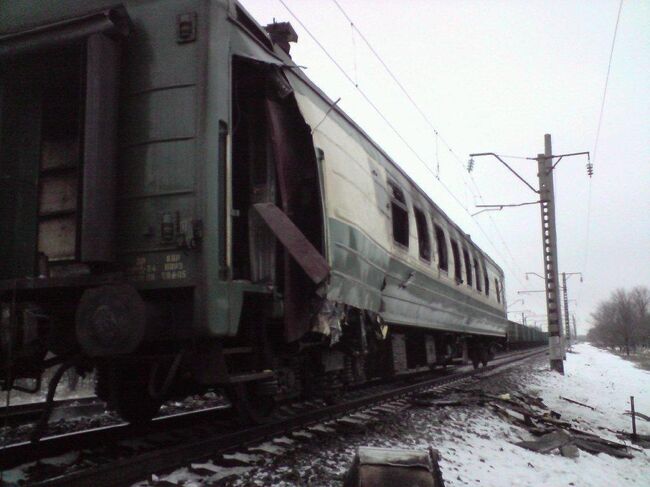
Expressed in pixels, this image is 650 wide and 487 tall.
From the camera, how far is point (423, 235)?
30.3ft

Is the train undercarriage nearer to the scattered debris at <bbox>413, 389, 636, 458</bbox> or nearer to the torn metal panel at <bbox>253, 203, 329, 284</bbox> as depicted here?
the torn metal panel at <bbox>253, 203, 329, 284</bbox>

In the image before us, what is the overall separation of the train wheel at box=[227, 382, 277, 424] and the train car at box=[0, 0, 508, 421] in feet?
0.06

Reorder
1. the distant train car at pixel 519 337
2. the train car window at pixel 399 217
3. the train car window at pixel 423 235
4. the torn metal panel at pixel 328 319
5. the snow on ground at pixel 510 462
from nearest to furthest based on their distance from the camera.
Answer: the snow on ground at pixel 510 462 < the torn metal panel at pixel 328 319 < the train car window at pixel 399 217 < the train car window at pixel 423 235 < the distant train car at pixel 519 337

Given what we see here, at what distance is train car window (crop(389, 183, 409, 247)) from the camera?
7.73 m

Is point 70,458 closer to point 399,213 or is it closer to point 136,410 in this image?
point 136,410

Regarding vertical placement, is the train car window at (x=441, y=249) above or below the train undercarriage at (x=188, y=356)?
above

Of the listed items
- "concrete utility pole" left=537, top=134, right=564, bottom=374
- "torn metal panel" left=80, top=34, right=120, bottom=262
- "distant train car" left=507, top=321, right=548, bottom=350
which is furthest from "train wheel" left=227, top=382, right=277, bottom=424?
"distant train car" left=507, top=321, right=548, bottom=350

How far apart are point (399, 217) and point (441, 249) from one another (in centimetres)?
281

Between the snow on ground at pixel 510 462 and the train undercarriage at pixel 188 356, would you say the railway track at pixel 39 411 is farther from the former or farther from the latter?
the snow on ground at pixel 510 462

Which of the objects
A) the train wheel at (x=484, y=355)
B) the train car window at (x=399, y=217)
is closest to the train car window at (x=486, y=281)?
the train wheel at (x=484, y=355)

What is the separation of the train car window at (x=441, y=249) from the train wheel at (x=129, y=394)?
6208mm

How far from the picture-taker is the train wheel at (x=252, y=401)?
15.8ft

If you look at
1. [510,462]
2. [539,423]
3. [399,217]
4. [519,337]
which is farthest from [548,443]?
[519,337]

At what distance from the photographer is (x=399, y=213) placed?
7988mm
